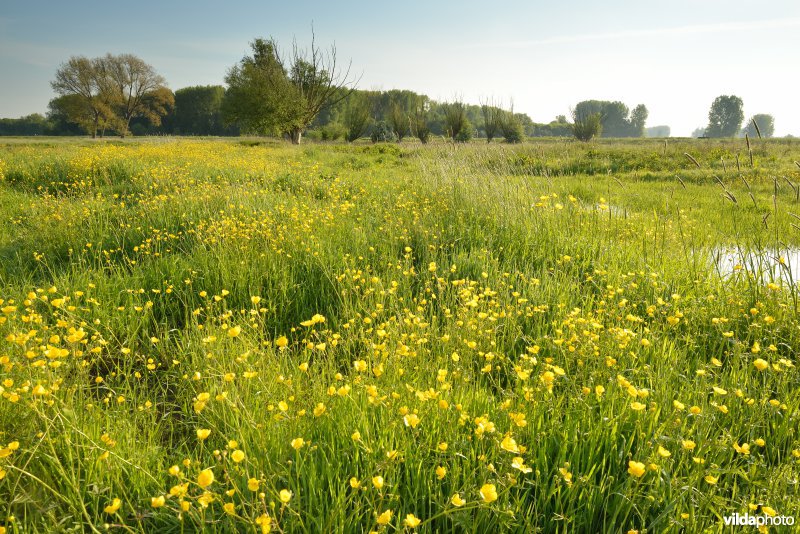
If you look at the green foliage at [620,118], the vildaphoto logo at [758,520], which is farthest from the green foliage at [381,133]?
the green foliage at [620,118]

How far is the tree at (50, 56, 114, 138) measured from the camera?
1730 inches

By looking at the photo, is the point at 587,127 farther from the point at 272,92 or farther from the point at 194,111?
the point at 194,111

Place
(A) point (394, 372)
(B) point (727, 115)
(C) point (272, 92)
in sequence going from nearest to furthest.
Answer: (A) point (394, 372), (C) point (272, 92), (B) point (727, 115)

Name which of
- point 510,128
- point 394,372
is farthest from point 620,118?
point 394,372

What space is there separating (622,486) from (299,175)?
1009 cm

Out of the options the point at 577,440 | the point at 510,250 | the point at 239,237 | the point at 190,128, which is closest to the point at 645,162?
the point at 510,250

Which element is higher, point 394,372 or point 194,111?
point 194,111

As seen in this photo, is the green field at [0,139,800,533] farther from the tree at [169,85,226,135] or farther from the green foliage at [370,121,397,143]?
the tree at [169,85,226,135]

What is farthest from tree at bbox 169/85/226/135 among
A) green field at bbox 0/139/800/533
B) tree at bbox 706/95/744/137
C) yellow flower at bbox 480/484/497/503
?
tree at bbox 706/95/744/137

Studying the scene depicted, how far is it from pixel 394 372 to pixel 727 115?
150 meters

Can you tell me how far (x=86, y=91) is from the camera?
149 feet

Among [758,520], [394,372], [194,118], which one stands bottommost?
[758,520]

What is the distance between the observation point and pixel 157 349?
3.17m

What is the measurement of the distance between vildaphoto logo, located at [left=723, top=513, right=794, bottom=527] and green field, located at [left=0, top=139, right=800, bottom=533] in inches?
1.9
